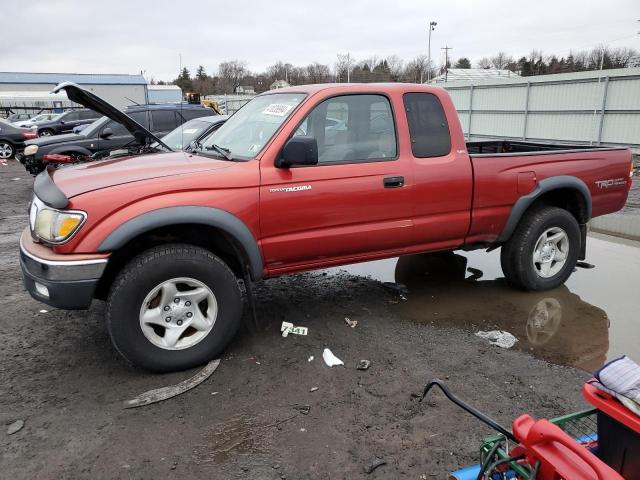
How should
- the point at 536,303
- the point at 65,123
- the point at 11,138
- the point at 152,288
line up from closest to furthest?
the point at 152,288 → the point at 536,303 → the point at 11,138 → the point at 65,123

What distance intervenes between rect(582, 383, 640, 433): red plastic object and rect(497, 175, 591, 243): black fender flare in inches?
111

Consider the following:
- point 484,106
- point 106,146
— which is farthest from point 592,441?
point 484,106

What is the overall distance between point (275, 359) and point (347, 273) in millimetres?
2091

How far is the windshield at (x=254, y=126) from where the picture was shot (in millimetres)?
3825

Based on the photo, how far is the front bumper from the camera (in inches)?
121

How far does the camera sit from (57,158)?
1019 centimetres

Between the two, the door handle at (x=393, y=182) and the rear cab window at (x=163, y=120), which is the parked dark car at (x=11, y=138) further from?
the door handle at (x=393, y=182)

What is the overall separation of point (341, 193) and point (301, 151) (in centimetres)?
52

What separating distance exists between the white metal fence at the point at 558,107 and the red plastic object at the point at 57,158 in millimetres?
14662

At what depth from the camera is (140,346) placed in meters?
3.29

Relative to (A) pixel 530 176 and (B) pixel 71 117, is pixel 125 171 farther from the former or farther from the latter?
(B) pixel 71 117

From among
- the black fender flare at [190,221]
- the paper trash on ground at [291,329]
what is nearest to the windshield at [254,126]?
the black fender flare at [190,221]

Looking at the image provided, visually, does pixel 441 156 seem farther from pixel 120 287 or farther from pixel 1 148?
pixel 1 148

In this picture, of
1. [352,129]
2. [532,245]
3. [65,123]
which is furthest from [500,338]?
[65,123]
